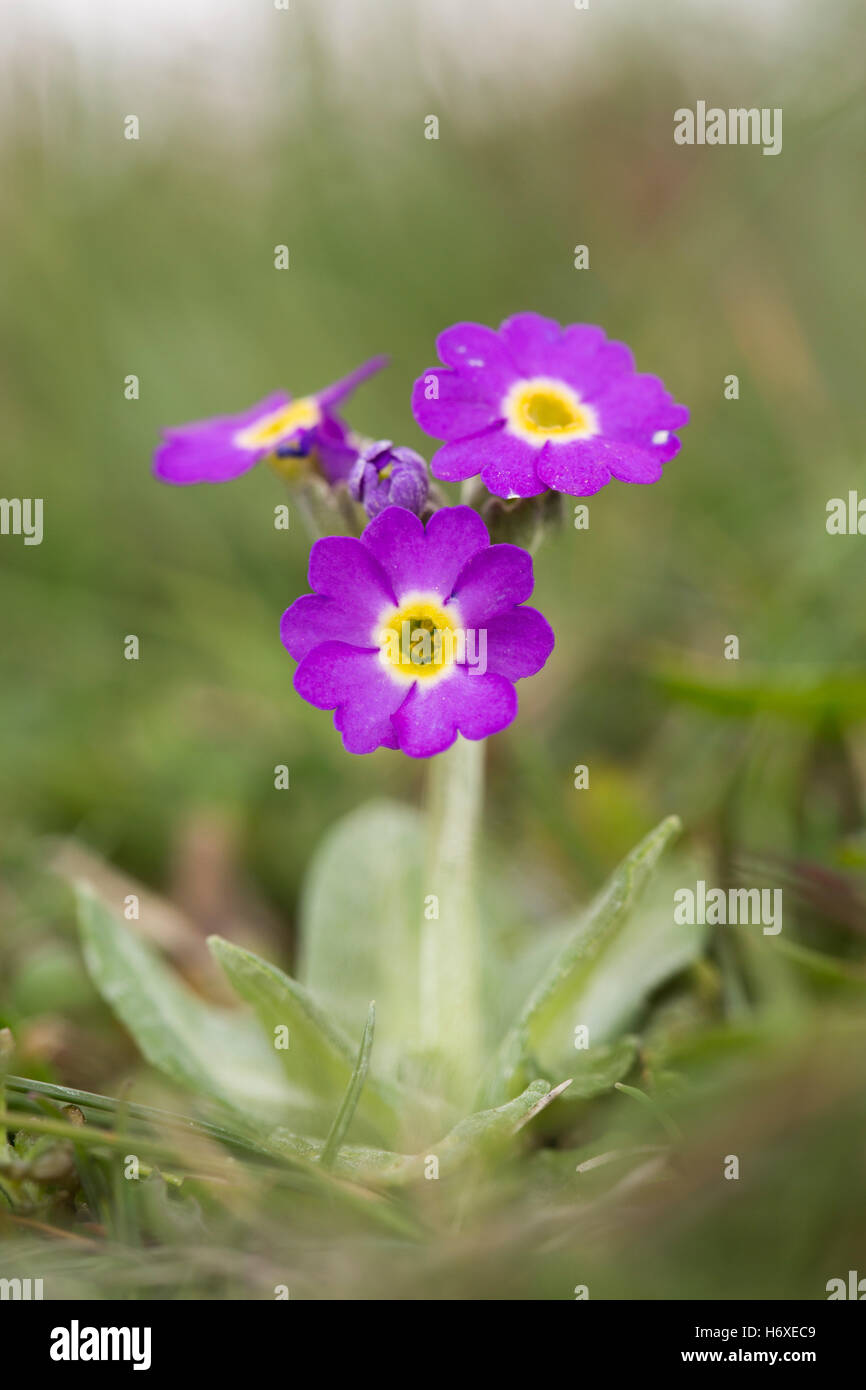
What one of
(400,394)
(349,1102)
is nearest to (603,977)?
(349,1102)

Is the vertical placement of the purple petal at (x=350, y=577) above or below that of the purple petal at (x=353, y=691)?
above

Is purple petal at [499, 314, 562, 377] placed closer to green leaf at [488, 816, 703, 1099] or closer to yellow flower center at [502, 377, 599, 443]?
yellow flower center at [502, 377, 599, 443]

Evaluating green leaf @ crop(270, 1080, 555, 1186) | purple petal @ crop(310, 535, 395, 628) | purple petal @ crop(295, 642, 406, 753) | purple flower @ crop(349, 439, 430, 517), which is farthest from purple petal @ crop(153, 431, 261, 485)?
green leaf @ crop(270, 1080, 555, 1186)

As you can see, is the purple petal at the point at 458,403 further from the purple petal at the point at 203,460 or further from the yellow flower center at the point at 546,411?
the purple petal at the point at 203,460

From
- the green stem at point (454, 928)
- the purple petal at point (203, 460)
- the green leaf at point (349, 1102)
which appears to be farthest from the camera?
the green stem at point (454, 928)

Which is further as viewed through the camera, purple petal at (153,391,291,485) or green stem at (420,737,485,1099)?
green stem at (420,737,485,1099)

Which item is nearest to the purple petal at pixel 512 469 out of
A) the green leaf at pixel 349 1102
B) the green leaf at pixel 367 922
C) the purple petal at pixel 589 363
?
the purple petal at pixel 589 363

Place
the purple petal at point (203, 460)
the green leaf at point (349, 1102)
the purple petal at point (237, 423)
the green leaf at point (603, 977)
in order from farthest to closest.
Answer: the purple petal at point (237, 423) → the purple petal at point (203, 460) → the green leaf at point (603, 977) → the green leaf at point (349, 1102)
